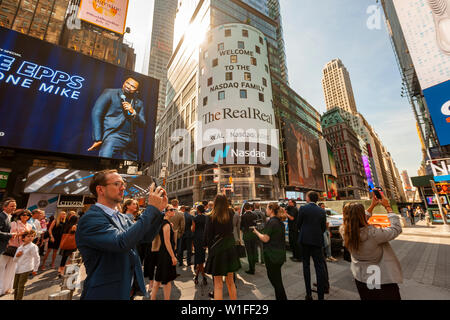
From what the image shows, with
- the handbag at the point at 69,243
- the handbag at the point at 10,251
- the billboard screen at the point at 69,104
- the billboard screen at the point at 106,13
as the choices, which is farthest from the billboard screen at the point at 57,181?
the billboard screen at the point at 106,13

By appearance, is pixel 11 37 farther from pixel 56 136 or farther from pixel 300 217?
pixel 300 217

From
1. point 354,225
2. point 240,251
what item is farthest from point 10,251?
point 354,225

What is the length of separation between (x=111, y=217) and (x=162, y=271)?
3.05 metres

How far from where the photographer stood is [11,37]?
20.7 m

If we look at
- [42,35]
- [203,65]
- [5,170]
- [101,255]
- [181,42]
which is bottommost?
[101,255]

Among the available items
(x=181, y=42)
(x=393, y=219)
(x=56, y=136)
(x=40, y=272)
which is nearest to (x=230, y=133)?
(x=56, y=136)

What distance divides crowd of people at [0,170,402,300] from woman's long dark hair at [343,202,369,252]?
1cm

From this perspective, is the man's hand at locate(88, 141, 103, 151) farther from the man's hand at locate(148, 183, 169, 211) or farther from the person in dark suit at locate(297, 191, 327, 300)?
the man's hand at locate(148, 183, 169, 211)

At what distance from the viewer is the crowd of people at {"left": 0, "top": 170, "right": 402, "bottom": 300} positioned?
167cm

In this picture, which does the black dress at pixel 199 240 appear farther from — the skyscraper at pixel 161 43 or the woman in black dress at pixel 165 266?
the skyscraper at pixel 161 43

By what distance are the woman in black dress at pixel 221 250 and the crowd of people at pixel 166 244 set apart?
18 millimetres

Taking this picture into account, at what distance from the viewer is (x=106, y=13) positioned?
2955 centimetres

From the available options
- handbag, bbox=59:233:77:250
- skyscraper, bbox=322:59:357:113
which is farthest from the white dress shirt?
skyscraper, bbox=322:59:357:113

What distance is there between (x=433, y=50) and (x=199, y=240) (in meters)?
23.1
